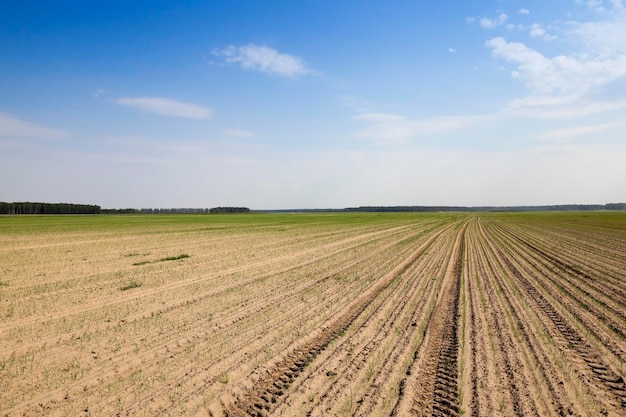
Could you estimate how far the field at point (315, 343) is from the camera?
460cm

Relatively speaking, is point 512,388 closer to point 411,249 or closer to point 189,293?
point 189,293

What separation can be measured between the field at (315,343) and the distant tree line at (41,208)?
153587 millimetres

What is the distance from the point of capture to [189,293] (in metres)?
10.5

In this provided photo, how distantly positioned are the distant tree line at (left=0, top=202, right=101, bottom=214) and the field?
15359cm

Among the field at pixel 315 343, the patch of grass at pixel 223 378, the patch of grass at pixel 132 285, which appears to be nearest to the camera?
the field at pixel 315 343

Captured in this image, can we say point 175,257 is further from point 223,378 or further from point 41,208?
point 41,208

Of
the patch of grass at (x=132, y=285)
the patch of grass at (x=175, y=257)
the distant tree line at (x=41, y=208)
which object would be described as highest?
Result: the distant tree line at (x=41, y=208)

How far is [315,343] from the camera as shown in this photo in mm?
6508

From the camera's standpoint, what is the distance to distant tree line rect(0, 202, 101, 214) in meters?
130

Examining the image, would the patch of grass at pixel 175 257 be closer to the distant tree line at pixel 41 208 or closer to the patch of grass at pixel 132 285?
the patch of grass at pixel 132 285

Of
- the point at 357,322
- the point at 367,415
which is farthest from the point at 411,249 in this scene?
the point at 367,415

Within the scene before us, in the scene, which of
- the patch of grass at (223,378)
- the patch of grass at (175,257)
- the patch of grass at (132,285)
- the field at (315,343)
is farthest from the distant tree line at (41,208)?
the patch of grass at (223,378)

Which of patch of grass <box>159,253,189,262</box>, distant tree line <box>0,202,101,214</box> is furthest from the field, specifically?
distant tree line <box>0,202,101,214</box>

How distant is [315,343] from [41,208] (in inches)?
6703
